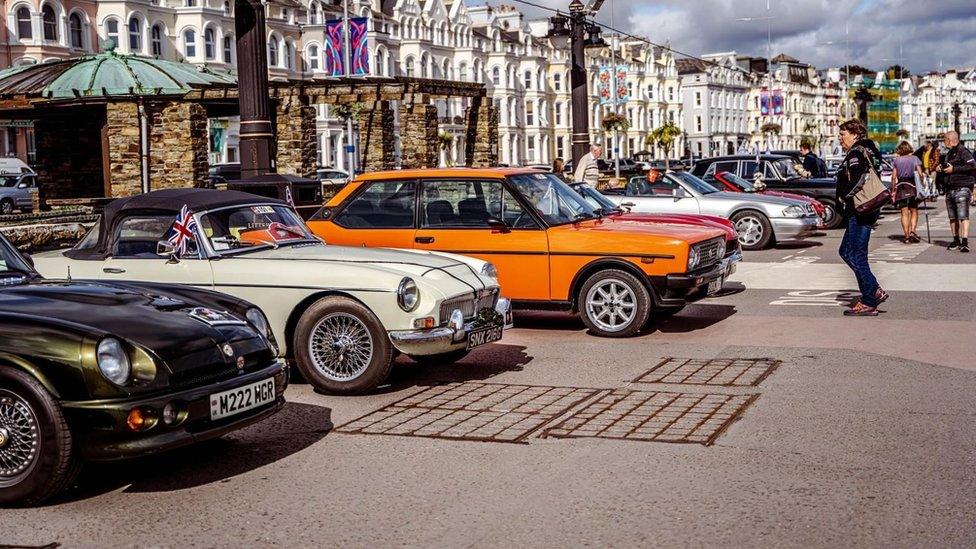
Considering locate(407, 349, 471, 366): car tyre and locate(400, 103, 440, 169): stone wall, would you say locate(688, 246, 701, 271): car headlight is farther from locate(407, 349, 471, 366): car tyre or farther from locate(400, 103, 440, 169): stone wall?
locate(400, 103, 440, 169): stone wall

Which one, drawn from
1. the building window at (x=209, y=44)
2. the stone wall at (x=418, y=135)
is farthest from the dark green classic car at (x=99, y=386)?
the building window at (x=209, y=44)

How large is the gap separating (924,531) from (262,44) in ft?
37.1

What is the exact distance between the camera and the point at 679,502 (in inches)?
213

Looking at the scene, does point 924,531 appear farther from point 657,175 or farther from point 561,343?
point 657,175

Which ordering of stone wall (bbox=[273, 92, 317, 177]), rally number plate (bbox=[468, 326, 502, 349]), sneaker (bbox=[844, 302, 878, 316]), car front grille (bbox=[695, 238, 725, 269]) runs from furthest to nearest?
stone wall (bbox=[273, 92, 317, 177]), sneaker (bbox=[844, 302, 878, 316]), car front grille (bbox=[695, 238, 725, 269]), rally number plate (bbox=[468, 326, 502, 349])

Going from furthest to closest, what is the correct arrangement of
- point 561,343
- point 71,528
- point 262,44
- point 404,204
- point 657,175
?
point 657,175 → point 262,44 → point 404,204 → point 561,343 → point 71,528

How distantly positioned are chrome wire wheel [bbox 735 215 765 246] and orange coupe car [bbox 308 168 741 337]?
8.45 meters

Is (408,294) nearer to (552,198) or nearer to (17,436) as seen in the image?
(17,436)

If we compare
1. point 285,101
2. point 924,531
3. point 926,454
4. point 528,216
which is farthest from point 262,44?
point 285,101

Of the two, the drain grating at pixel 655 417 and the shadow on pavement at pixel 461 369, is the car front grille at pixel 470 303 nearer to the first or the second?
the shadow on pavement at pixel 461 369

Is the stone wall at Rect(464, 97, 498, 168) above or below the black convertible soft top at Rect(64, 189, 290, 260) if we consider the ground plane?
above

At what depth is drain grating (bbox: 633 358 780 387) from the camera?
859 centimetres

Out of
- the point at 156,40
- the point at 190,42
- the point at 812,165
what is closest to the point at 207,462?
the point at 812,165

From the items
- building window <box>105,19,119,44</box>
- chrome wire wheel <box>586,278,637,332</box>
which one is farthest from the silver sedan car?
building window <box>105,19,119,44</box>
